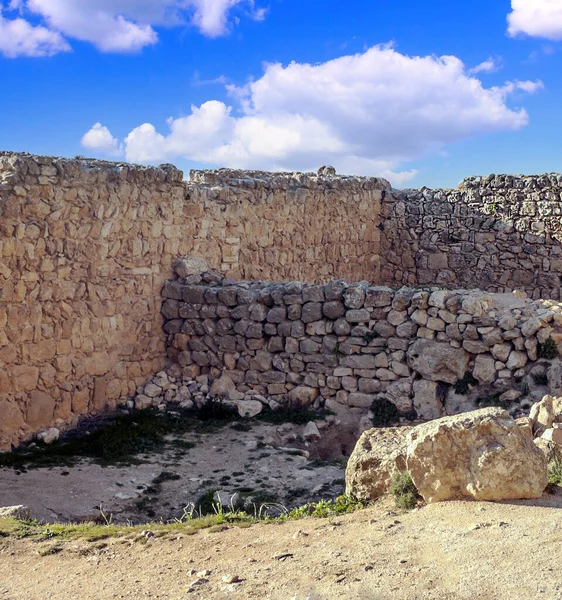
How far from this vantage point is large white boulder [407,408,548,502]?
470 cm

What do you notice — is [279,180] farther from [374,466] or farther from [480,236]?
[374,466]

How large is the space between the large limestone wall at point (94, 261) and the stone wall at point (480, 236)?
4.14 meters

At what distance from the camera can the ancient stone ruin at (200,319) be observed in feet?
28.5

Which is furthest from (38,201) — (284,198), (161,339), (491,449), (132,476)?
(491,449)

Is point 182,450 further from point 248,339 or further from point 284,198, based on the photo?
point 284,198

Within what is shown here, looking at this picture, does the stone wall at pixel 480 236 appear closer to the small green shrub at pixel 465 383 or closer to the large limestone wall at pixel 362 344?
the large limestone wall at pixel 362 344

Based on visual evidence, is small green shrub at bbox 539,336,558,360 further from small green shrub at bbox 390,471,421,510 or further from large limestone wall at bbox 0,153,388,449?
large limestone wall at bbox 0,153,388,449

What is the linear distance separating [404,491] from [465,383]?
4.16 meters

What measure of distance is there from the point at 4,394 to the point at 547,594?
6534 millimetres

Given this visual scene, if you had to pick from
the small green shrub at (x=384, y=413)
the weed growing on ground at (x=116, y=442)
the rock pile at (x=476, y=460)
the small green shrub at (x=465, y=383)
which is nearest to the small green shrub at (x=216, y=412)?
the weed growing on ground at (x=116, y=442)

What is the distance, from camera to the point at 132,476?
7.84 metres

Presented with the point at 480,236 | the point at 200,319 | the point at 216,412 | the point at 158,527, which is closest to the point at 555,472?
the point at 158,527

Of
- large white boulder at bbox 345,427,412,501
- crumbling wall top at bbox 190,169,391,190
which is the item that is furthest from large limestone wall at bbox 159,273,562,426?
large white boulder at bbox 345,427,412,501

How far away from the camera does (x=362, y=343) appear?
950 centimetres
